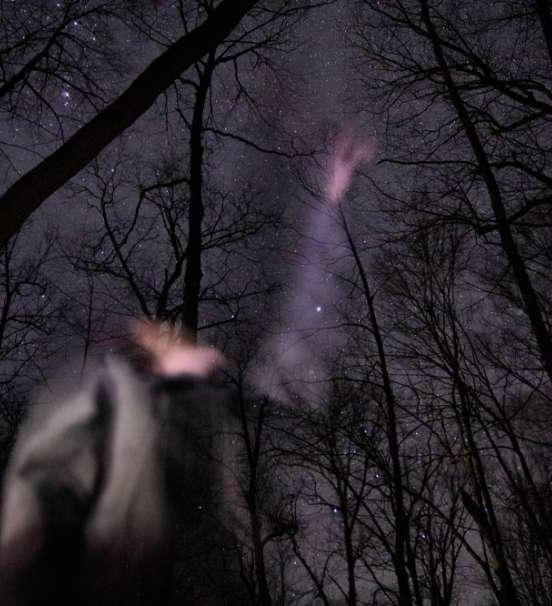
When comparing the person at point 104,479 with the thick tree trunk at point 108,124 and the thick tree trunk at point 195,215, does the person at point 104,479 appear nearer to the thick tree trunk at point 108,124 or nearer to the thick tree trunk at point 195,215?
the thick tree trunk at point 195,215

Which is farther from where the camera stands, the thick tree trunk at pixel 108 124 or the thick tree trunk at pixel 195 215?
the thick tree trunk at pixel 195 215

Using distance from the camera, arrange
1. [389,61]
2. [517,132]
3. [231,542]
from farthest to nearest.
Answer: [231,542] < [389,61] < [517,132]

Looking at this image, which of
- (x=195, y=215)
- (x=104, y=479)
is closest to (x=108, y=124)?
(x=195, y=215)

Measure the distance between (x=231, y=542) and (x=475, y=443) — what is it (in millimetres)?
13820

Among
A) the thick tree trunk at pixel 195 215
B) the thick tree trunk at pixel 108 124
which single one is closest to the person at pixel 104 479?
the thick tree trunk at pixel 195 215

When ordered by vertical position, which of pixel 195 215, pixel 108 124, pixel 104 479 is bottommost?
pixel 108 124

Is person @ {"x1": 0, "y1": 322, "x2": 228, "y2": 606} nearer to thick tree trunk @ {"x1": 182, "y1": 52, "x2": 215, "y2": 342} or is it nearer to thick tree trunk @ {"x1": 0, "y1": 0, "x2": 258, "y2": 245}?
thick tree trunk @ {"x1": 182, "y1": 52, "x2": 215, "y2": 342}

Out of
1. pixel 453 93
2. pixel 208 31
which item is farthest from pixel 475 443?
pixel 208 31

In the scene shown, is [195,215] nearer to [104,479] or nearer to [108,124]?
[108,124]

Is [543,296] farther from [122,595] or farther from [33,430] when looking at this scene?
[33,430]

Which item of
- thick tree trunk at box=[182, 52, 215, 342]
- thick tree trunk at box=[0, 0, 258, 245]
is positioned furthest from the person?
thick tree trunk at box=[0, 0, 258, 245]

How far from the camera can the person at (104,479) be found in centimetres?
616

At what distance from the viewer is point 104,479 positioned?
10164 mm

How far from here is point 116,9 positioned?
627 centimetres
